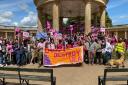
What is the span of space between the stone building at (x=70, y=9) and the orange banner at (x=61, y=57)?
1046cm

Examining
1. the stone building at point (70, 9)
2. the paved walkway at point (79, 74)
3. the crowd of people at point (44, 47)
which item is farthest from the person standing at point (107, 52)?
the stone building at point (70, 9)

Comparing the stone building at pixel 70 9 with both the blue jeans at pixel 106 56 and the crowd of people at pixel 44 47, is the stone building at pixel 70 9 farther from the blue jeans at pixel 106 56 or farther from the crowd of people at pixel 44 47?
the blue jeans at pixel 106 56

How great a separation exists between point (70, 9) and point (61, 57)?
64.0 ft

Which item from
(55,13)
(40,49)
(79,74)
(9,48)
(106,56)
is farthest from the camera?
(55,13)

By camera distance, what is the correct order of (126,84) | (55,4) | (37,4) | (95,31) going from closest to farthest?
(126,84) < (95,31) < (55,4) < (37,4)

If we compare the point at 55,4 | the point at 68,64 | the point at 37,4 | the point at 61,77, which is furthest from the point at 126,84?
the point at 37,4

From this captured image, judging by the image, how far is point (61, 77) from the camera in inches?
717

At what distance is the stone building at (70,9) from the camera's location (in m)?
33.8

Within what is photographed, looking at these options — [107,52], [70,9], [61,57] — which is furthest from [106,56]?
[70,9]

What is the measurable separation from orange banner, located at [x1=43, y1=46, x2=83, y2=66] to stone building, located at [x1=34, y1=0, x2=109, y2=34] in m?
10.5

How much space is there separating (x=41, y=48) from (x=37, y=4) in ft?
47.5

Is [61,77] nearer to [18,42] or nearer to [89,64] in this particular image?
[89,64]

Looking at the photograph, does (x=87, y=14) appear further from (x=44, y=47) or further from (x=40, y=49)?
(x=44, y=47)

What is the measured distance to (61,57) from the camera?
23.2m
